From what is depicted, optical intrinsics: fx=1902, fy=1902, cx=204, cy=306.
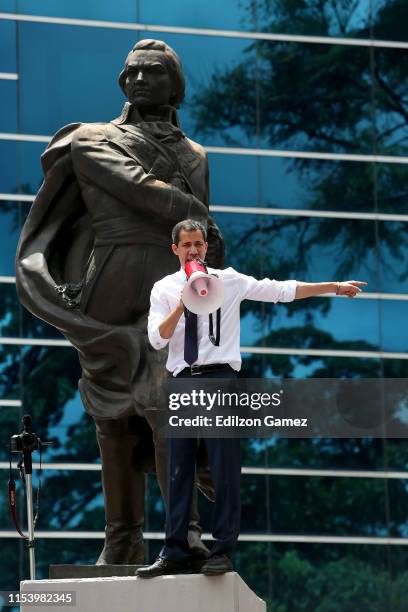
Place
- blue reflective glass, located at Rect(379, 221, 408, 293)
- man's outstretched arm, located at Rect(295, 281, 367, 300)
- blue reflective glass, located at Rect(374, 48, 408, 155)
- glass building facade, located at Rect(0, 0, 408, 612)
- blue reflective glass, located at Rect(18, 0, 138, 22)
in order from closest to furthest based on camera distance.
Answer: man's outstretched arm, located at Rect(295, 281, 367, 300) → glass building facade, located at Rect(0, 0, 408, 612) → blue reflective glass, located at Rect(18, 0, 138, 22) → blue reflective glass, located at Rect(379, 221, 408, 293) → blue reflective glass, located at Rect(374, 48, 408, 155)

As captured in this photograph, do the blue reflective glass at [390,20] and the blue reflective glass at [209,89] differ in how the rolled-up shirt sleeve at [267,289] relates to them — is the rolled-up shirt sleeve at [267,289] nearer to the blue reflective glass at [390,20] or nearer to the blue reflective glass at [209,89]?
the blue reflective glass at [209,89]

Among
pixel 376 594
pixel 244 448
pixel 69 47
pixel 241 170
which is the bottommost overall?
pixel 376 594

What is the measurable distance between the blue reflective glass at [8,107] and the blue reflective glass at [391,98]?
5.13 m

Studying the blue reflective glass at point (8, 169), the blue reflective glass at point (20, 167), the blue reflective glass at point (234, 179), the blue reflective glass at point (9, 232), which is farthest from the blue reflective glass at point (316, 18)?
the blue reflective glass at point (9, 232)

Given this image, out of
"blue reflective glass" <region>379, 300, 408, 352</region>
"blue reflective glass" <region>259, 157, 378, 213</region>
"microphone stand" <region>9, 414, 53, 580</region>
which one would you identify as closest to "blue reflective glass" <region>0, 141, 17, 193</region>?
"blue reflective glass" <region>259, 157, 378, 213</region>

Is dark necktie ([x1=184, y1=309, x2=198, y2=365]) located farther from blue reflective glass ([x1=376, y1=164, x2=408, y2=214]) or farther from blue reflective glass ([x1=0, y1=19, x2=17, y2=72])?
blue reflective glass ([x1=376, y1=164, x2=408, y2=214])

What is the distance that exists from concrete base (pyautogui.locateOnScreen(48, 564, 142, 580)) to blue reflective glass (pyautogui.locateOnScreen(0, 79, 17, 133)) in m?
15.0

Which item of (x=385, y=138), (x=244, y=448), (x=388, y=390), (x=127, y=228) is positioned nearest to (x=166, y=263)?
(x=127, y=228)

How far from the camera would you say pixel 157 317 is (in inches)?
380

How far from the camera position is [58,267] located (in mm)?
11719

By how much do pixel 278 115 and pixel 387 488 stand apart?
17.4 feet

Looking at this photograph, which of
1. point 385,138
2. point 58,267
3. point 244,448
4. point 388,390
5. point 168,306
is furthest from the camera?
point 385,138

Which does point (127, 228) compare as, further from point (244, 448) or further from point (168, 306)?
point (244, 448)

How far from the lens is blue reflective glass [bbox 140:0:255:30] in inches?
1016
